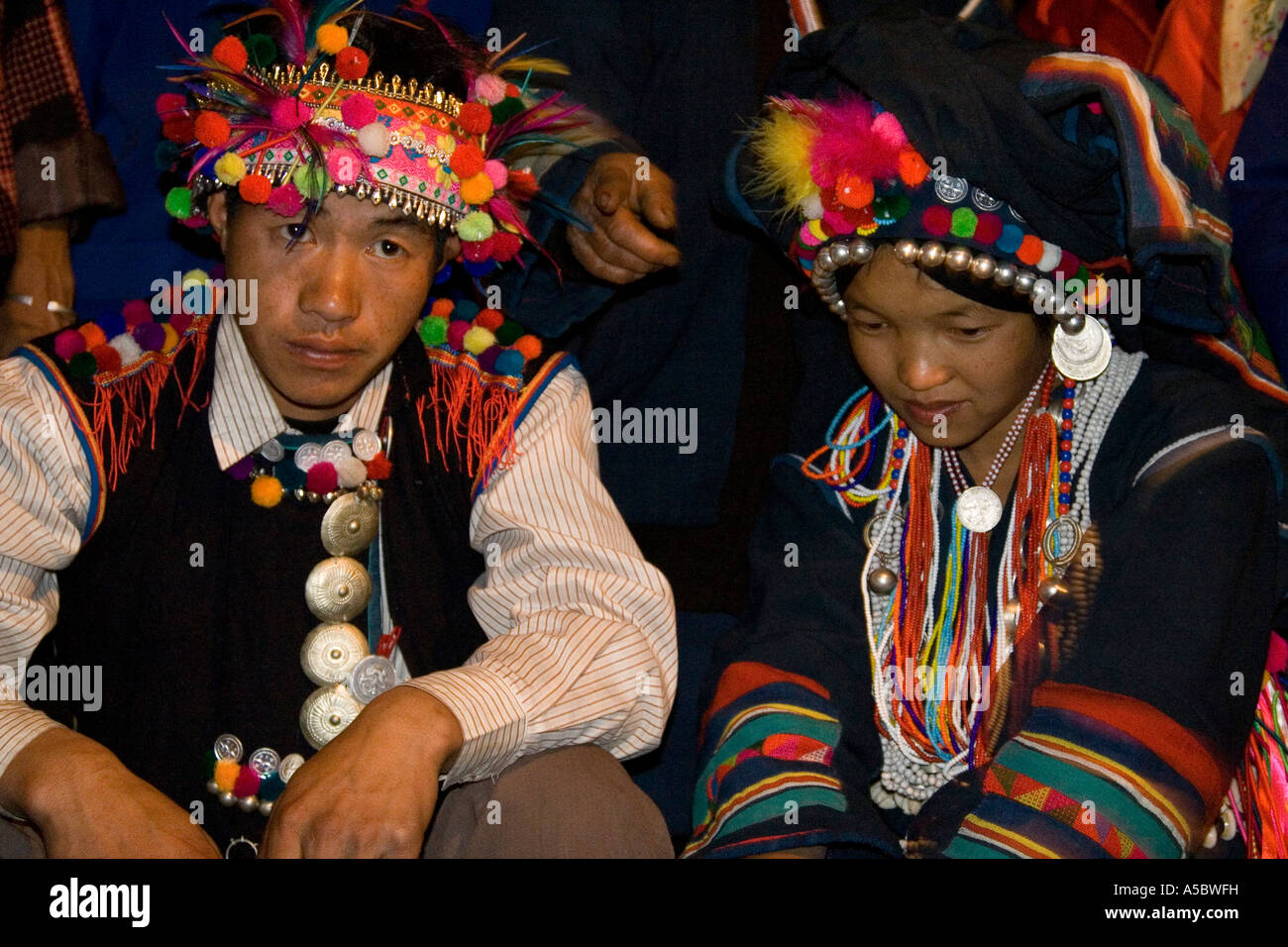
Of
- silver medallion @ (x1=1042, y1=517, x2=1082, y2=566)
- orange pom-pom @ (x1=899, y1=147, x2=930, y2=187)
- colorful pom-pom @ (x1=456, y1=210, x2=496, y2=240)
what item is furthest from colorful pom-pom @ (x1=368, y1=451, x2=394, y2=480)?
silver medallion @ (x1=1042, y1=517, x2=1082, y2=566)

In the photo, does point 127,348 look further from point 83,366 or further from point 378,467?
point 378,467

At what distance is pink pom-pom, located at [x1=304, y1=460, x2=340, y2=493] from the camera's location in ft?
6.73

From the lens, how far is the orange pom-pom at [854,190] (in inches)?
82.0

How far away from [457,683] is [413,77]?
0.85 meters

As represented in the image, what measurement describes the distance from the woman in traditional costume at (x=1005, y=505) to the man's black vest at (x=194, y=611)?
0.60 meters

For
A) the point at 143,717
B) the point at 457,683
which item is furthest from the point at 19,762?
the point at 457,683

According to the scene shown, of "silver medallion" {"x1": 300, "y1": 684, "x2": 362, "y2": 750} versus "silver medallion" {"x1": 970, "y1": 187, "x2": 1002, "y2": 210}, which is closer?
"silver medallion" {"x1": 300, "y1": 684, "x2": 362, "y2": 750}

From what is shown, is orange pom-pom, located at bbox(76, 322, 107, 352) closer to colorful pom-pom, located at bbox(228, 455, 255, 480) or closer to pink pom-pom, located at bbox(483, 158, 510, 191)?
colorful pom-pom, located at bbox(228, 455, 255, 480)

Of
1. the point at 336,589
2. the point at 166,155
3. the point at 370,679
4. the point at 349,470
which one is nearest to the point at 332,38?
the point at 166,155

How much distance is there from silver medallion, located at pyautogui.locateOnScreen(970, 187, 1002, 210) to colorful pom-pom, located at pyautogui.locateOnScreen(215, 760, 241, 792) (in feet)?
4.32

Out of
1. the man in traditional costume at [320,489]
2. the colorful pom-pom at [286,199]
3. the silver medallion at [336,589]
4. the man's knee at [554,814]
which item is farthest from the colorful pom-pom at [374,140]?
the man's knee at [554,814]

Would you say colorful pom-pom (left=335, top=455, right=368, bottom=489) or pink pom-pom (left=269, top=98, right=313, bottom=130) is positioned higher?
pink pom-pom (left=269, top=98, right=313, bottom=130)
